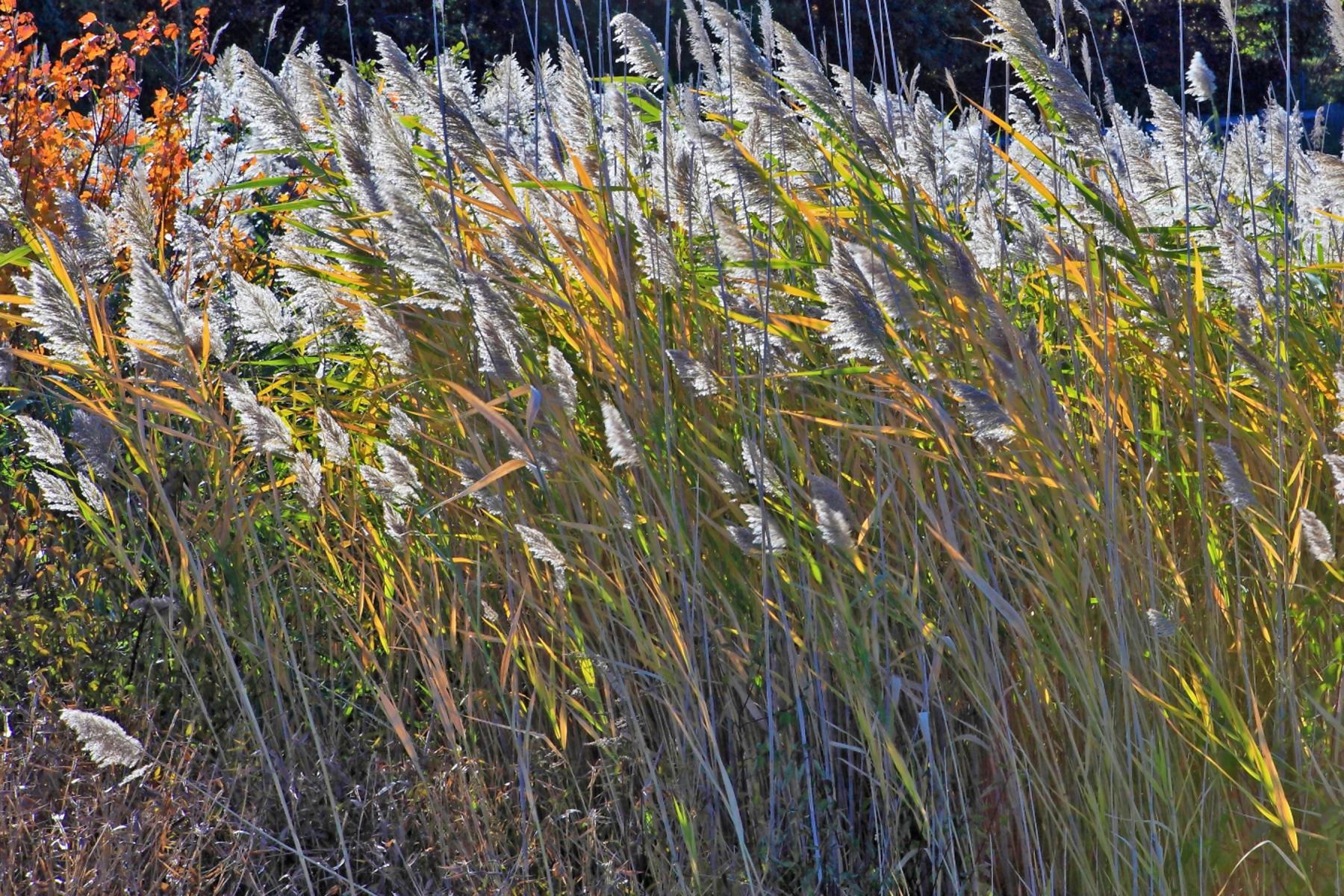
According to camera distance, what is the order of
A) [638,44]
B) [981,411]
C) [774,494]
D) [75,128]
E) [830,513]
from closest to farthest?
1. [981,411]
2. [830,513]
3. [774,494]
4. [638,44]
5. [75,128]

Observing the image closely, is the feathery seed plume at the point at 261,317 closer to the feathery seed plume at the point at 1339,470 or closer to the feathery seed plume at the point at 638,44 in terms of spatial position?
the feathery seed plume at the point at 638,44

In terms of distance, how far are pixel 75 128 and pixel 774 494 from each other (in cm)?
274

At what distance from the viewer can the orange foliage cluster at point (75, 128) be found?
337 cm

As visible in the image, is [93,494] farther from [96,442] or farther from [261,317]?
[261,317]

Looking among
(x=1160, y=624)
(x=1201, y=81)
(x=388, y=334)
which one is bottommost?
(x=1160, y=624)

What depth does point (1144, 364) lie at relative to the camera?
85.4 inches

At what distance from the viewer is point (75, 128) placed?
381cm

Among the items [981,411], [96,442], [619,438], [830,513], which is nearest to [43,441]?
[96,442]

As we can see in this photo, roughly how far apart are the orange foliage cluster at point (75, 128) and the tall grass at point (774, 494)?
106 cm

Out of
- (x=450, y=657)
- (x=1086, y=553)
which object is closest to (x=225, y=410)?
(x=450, y=657)

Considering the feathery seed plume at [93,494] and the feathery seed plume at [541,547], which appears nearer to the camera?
the feathery seed plume at [541,547]

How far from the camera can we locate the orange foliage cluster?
3.37 metres

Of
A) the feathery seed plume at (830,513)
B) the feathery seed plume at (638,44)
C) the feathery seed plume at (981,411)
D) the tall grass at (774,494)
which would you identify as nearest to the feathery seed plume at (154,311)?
the tall grass at (774,494)

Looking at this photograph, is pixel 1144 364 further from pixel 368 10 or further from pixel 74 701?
pixel 368 10
